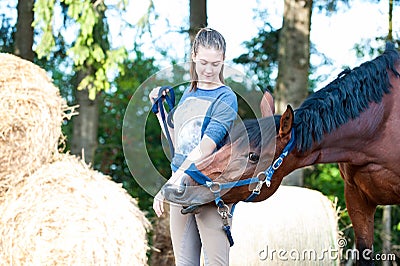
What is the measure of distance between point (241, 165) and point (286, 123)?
0.26 m

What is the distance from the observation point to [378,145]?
278 cm

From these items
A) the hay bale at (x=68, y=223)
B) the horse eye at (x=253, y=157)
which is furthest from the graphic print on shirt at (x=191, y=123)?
the hay bale at (x=68, y=223)

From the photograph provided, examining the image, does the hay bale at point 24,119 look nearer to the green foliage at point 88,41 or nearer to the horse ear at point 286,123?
the green foliage at point 88,41

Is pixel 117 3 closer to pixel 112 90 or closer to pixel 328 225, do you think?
pixel 328 225

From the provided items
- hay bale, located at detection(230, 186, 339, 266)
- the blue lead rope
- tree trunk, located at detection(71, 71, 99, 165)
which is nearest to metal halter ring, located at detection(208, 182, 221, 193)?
the blue lead rope

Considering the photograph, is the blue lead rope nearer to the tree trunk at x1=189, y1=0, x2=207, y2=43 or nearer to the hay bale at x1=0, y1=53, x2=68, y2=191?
the hay bale at x1=0, y1=53, x2=68, y2=191

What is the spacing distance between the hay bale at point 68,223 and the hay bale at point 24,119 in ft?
0.41

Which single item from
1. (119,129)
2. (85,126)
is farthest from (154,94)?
(119,129)

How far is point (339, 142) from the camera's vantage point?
104 inches

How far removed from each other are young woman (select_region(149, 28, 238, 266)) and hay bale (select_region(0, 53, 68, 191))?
181 cm

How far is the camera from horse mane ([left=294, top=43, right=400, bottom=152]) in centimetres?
246

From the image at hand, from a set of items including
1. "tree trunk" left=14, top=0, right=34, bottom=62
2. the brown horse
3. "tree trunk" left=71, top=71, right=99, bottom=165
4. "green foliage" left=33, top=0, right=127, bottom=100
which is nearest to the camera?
the brown horse

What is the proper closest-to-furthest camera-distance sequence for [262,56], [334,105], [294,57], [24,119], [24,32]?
[334,105], [24,119], [294,57], [24,32], [262,56]

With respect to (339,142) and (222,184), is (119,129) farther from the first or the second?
(222,184)
